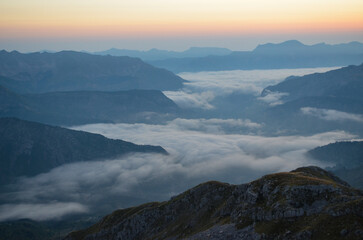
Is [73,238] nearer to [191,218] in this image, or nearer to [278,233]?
[191,218]

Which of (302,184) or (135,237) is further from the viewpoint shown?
(135,237)

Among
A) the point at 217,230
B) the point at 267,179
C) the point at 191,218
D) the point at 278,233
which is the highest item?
the point at 267,179

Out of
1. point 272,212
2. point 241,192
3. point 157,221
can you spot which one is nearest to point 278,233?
point 272,212

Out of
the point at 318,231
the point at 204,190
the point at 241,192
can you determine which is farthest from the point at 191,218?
the point at 318,231

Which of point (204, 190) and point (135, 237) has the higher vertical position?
point (204, 190)

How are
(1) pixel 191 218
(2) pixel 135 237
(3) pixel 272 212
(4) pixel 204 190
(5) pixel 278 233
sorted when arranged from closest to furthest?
(5) pixel 278 233
(3) pixel 272 212
(1) pixel 191 218
(4) pixel 204 190
(2) pixel 135 237

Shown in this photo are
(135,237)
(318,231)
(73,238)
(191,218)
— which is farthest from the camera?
(73,238)
